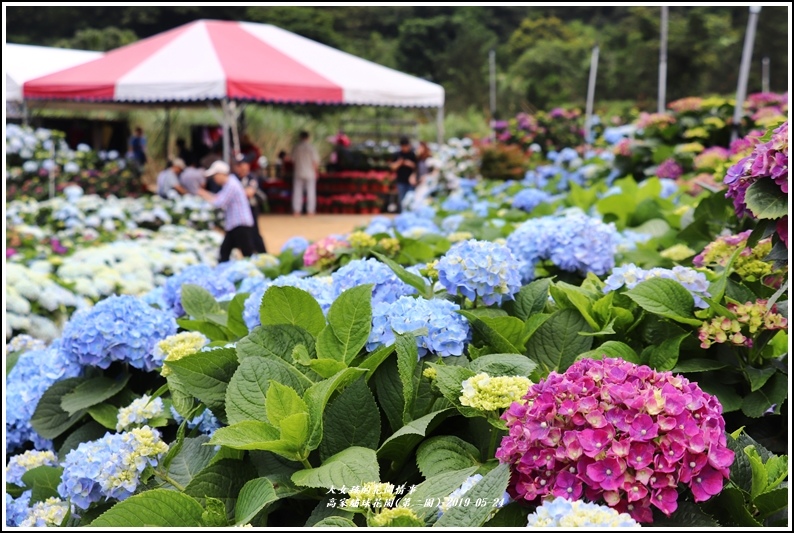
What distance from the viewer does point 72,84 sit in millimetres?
9836

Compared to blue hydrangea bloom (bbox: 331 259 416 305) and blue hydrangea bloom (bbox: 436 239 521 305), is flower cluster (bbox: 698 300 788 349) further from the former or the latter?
blue hydrangea bloom (bbox: 331 259 416 305)

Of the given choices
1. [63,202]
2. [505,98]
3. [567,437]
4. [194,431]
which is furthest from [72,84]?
[505,98]

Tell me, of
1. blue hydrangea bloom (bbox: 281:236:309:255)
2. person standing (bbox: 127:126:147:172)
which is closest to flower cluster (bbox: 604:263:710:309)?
blue hydrangea bloom (bbox: 281:236:309:255)

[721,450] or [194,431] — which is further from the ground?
[721,450]

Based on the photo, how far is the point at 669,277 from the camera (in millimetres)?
1625

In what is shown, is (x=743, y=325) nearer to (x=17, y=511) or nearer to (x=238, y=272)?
(x=17, y=511)

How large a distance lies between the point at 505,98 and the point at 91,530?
2892 cm

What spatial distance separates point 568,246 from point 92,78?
939cm

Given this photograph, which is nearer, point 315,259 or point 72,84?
point 315,259

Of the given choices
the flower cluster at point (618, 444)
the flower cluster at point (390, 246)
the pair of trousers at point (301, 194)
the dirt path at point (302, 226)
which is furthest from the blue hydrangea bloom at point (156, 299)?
the pair of trousers at point (301, 194)

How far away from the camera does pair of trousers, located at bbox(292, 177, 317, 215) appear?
552 inches

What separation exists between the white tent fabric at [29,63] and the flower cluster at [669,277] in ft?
34.1

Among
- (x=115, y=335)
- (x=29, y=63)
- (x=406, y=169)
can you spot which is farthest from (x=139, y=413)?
(x=29, y=63)

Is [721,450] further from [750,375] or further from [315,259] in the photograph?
[315,259]
